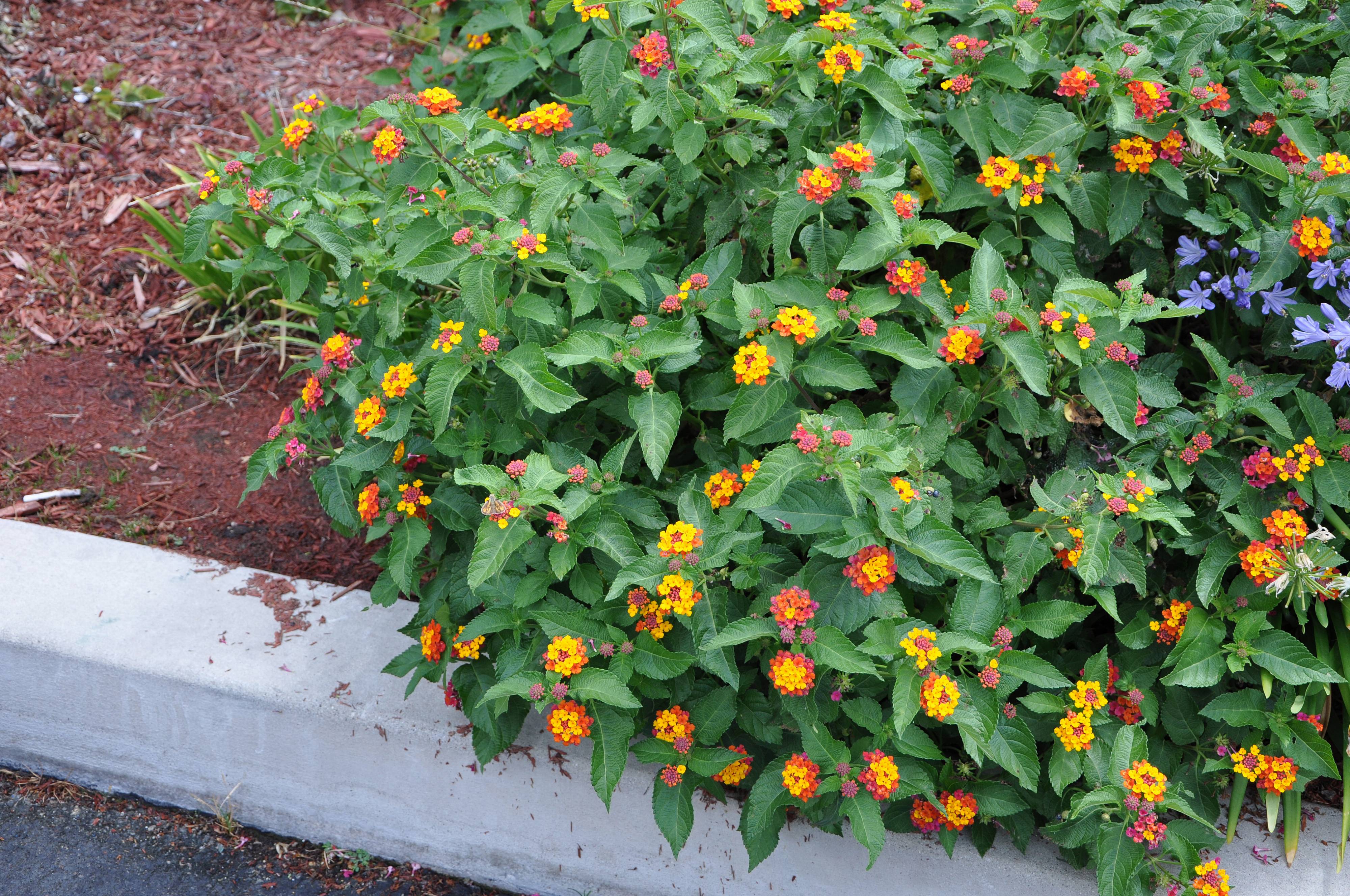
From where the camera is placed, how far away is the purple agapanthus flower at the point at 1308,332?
76.7 inches

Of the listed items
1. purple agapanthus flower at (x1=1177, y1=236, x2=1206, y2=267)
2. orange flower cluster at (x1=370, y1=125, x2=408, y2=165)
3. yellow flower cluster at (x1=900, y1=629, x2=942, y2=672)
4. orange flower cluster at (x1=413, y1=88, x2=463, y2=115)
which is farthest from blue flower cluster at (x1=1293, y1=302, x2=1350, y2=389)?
orange flower cluster at (x1=370, y1=125, x2=408, y2=165)

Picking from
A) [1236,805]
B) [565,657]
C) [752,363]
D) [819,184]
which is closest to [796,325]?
[752,363]

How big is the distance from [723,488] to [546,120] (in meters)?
0.86

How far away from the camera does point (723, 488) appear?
1.97m

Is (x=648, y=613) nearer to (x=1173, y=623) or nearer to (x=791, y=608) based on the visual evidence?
(x=791, y=608)

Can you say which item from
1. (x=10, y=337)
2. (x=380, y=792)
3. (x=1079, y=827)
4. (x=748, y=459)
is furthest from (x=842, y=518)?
(x=10, y=337)

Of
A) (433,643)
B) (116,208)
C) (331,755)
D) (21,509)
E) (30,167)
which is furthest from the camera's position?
(30,167)

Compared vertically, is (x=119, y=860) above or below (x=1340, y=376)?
below

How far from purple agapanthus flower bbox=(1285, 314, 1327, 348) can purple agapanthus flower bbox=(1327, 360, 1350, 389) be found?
0.20ft

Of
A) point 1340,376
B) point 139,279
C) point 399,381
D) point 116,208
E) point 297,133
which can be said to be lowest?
point 139,279

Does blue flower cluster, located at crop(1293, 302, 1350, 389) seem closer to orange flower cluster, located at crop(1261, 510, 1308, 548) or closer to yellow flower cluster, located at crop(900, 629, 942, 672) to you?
orange flower cluster, located at crop(1261, 510, 1308, 548)

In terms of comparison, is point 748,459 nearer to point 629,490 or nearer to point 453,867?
point 629,490

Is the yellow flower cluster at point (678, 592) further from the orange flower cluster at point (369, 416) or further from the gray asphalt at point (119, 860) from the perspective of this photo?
the gray asphalt at point (119, 860)

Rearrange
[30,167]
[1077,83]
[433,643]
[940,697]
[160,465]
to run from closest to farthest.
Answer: [940,697], [1077,83], [433,643], [160,465], [30,167]
